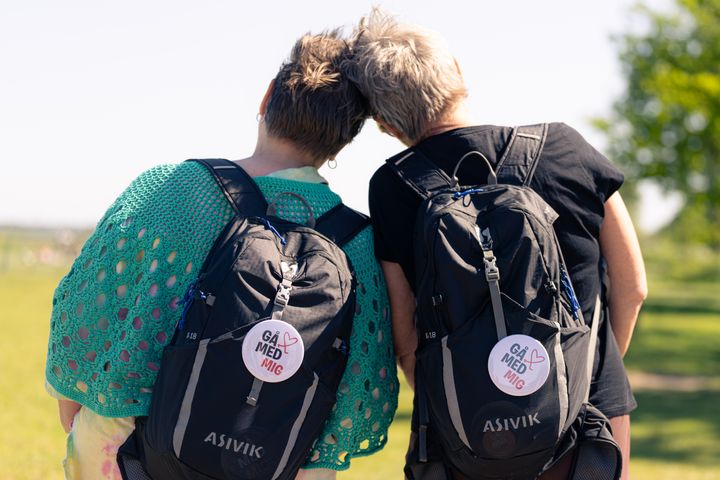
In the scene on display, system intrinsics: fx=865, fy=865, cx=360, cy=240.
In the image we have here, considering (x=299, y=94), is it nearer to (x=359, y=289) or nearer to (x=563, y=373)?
(x=359, y=289)

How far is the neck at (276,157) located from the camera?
2.75 m

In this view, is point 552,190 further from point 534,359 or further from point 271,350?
point 271,350

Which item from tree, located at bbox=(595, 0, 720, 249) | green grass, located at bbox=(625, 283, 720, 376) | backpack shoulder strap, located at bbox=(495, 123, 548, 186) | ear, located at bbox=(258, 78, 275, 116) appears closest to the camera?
backpack shoulder strap, located at bbox=(495, 123, 548, 186)

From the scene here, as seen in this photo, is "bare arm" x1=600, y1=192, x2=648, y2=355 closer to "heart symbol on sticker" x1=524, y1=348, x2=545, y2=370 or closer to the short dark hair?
"heart symbol on sticker" x1=524, y1=348, x2=545, y2=370

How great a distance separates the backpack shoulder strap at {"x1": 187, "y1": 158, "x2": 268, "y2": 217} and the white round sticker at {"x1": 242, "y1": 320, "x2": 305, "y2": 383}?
42 centimetres

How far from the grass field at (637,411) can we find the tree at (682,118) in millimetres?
3127

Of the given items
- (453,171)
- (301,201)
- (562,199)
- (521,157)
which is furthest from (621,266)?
(301,201)

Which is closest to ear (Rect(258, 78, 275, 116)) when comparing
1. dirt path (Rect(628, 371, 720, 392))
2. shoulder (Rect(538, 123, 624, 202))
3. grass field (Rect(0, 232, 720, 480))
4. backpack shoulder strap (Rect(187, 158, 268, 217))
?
backpack shoulder strap (Rect(187, 158, 268, 217))

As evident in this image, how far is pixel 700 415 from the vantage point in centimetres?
1291

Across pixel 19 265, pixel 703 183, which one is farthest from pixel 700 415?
pixel 19 265

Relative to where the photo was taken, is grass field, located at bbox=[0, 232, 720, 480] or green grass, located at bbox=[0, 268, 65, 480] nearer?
green grass, located at bbox=[0, 268, 65, 480]

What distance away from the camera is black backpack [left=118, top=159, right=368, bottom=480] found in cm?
231

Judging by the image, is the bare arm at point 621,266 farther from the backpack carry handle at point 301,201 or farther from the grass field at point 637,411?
the grass field at point 637,411

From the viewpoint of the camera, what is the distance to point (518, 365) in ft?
7.77
